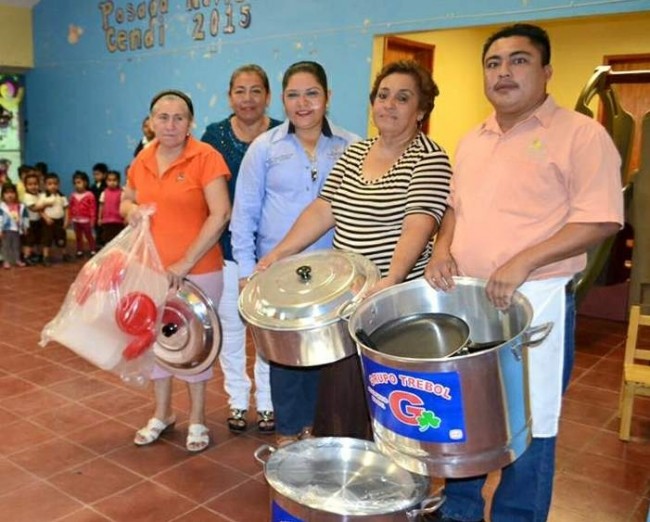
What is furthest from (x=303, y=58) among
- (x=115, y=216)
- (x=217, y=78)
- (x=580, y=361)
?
(x=580, y=361)

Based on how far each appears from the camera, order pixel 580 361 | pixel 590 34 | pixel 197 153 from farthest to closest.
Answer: pixel 590 34 < pixel 580 361 < pixel 197 153

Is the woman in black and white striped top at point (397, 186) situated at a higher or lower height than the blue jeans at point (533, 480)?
higher

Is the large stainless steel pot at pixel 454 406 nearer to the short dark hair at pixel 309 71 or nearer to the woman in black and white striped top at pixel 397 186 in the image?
the woman in black and white striped top at pixel 397 186

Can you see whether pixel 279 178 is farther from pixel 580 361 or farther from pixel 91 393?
pixel 580 361

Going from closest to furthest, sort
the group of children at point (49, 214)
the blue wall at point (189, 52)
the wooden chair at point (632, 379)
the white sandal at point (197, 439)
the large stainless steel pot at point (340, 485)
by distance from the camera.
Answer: the large stainless steel pot at point (340, 485)
the white sandal at point (197, 439)
the wooden chair at point (632, 379)
the blue wall at point (189, 52)
the group of children at point (49, 214)

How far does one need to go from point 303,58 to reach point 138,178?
3.18 m

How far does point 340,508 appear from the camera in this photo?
1628 mm

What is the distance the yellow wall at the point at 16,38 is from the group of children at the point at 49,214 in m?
1.67

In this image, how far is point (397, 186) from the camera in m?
1.98

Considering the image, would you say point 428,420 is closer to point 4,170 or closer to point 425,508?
point 425,508

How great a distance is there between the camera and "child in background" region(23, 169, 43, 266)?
6759mm

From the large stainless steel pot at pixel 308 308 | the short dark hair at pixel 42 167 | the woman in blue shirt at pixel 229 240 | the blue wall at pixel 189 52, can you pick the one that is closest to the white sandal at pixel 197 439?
the woman in blue shirt at pixel 229 240

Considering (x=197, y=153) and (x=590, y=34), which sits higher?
(x=590, y=34)

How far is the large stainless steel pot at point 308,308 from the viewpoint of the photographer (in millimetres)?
1714
